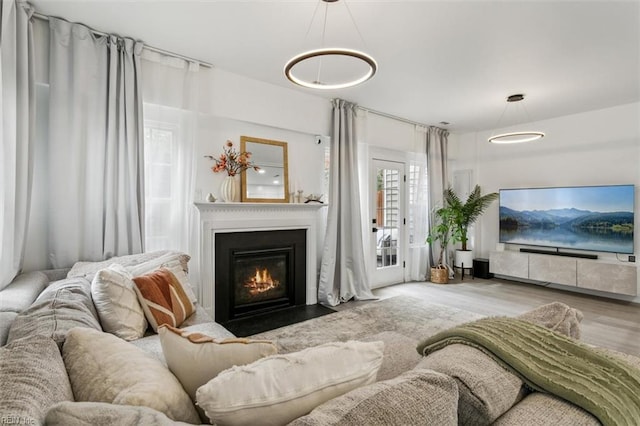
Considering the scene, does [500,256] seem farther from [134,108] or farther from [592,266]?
[134,108]

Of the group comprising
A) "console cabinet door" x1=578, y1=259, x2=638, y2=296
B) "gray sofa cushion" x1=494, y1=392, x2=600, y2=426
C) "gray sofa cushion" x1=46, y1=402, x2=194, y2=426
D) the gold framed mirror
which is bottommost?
"console cabinet door" x1=578, y1=259, x2=638, y2=296

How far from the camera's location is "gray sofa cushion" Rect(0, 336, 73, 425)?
576 mm

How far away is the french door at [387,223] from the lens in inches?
203

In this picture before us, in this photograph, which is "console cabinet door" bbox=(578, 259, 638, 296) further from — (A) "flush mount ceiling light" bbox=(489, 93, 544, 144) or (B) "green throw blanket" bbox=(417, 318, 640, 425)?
(B) "green throw blanket" bbox=(417, 318, 640, 425)

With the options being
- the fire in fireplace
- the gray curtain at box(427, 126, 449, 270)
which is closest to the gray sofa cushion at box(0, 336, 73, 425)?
the fire in fireplace

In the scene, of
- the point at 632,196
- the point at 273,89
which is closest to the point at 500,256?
the point at 632,196

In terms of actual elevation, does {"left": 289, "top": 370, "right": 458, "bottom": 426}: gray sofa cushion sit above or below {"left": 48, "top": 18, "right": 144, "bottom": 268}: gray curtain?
below

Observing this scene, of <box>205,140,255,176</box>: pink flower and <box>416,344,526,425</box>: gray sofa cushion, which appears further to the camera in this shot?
<box>205,140,255,176</box>: pink flower

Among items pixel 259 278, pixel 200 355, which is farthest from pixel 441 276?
pixel 200 355

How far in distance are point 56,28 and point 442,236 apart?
18.5ft

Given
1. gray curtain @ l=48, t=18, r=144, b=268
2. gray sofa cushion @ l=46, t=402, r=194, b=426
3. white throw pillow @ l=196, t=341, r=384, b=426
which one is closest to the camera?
gray sofa cushion @ l=46, t=402, r=194, b=426

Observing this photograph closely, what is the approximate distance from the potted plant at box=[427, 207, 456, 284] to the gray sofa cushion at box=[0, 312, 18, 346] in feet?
17.2

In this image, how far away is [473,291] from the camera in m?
4.89

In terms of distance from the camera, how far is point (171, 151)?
10.3 ft
